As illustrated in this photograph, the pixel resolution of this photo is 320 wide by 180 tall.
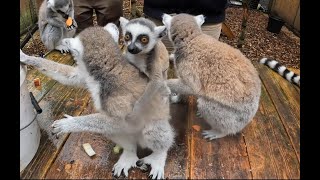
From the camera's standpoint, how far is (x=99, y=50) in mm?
1992

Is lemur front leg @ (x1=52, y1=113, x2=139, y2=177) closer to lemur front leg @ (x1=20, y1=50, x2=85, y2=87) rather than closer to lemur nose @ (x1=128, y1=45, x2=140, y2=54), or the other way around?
lemur front leg @ (x1=20, y1=50, x2=85, y2=87)

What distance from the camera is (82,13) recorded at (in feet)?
14.6

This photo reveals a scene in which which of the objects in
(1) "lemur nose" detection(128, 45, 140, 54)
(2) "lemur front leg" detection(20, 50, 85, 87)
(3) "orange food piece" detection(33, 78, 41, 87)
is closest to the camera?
(2) "lemur front leg" detection(20, 50, 85, 87)

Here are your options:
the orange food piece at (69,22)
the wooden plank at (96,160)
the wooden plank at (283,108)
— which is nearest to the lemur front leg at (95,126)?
the wooden plank at (96,160)

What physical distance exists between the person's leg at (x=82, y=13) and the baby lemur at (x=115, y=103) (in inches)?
99.2

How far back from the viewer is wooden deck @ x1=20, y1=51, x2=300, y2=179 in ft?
6.86

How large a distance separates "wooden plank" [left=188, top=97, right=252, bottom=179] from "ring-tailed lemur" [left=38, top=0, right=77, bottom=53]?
2627 millimetres

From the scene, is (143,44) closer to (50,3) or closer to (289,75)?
(289,75)

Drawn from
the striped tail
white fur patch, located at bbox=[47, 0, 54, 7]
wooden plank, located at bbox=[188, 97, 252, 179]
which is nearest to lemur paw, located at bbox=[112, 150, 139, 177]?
wooden plank, located at bbox=[188, 97, 252, 179]

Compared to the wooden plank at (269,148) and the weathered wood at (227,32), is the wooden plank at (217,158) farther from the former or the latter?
the weathered wood at (227,32)

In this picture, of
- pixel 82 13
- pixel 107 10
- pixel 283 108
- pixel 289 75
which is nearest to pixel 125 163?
pixel 283 108

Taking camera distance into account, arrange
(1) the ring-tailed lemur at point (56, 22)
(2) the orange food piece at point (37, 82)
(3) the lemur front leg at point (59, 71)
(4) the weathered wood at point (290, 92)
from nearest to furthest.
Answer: (3) the lemur front leg at point (59, 71) → (4) the weathered wood at point (290, 92) → (2) the orange food piece at point (37, 82) → (1) the ring-tailed lemur at point (56, 22)

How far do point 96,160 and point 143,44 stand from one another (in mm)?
1003

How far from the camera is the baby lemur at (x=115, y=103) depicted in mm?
1969
